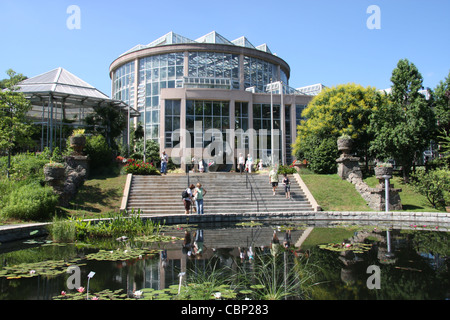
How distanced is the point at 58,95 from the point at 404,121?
21.7 m

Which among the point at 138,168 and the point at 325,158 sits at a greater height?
the point at 325,158

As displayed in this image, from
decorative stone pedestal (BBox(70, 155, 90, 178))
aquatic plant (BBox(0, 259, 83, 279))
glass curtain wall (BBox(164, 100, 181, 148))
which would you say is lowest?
aquatic plant (BBox(0, 259, 83, 279))

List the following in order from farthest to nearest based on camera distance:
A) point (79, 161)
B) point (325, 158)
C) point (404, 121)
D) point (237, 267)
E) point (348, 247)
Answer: point (325, 158) → point (404, 121) → point (79, 161) → point (348, 247) → point (237, 267)

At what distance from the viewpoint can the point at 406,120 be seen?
1958 cm

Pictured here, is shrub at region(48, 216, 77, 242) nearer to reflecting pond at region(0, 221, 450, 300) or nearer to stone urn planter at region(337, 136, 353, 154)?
reflecting pond at region(0, 221, 450, 300)

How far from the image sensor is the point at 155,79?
131 feet

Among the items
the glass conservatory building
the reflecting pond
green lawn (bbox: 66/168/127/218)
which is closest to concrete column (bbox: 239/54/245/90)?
the glass conservatory building

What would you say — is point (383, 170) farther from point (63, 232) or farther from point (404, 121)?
point (63, 232)

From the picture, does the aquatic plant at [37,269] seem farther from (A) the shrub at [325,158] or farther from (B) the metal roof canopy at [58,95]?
(A) the shrub at [325,158]

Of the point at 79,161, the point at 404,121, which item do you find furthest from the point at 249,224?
the point at 404,121

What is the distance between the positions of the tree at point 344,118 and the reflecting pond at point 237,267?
1345 cm

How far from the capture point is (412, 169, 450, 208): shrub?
15.4 meters
